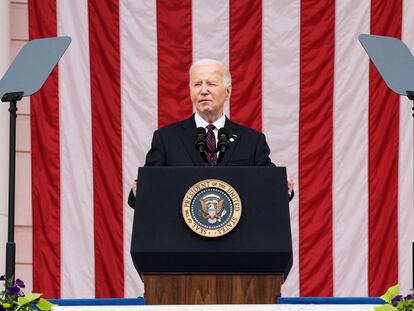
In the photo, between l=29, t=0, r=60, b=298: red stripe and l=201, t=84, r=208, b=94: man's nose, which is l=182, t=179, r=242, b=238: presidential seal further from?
l=29, t=0, r=60, b=298: red stripe

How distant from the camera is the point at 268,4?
8867mm

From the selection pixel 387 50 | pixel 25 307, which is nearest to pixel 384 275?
pixel 387 50

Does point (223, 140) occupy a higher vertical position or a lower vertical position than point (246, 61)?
lower

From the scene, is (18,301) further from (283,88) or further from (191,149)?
(283,88)

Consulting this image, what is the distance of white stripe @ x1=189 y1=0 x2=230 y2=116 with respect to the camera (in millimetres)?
8781

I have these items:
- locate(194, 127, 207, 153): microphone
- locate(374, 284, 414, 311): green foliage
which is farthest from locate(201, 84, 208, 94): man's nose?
locate(374, 284, 414, 311): green foliage

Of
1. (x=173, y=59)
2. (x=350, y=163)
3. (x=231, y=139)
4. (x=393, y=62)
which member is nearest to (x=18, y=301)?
(x=231, y=139)

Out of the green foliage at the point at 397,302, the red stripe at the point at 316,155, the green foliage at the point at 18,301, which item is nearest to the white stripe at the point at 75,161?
the red stripe at the point at 316,155

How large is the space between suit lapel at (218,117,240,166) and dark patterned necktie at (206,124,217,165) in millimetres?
41

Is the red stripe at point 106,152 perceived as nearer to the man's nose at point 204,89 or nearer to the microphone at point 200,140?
the man's nose at point 204,89

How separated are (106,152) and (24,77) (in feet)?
11.7

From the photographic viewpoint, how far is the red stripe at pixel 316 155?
28.4ft

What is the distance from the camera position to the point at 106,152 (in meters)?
8.64

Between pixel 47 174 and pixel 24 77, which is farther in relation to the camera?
pixel 47 174
